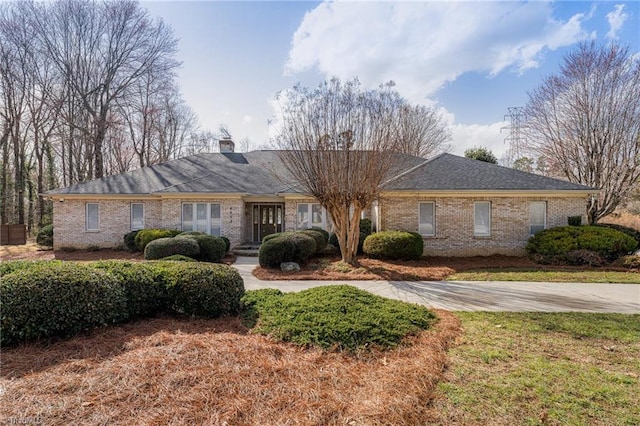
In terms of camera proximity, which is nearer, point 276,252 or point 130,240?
point 276,252

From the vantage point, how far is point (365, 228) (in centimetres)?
1370

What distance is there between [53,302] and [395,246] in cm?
997

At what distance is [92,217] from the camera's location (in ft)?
51.3

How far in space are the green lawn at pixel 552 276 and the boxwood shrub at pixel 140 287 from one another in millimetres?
7950

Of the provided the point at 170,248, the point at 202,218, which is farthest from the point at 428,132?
the point at 170,248

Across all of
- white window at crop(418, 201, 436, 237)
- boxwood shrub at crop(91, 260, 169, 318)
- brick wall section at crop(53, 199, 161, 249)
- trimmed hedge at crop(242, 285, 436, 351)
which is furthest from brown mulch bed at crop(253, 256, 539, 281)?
brick wall section at crop(53, 199, 161, 249)

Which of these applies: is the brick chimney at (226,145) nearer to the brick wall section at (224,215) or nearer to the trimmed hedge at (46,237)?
the brick wall section at (224,215)

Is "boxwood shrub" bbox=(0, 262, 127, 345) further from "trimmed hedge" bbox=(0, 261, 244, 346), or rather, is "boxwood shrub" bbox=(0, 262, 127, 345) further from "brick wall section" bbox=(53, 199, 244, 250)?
"brick wall section" bbox=(53, 199, 244, 250)

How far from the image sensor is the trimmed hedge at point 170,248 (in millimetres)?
10836

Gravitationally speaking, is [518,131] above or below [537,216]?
above

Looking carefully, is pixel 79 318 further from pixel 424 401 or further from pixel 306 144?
pixel 306 144

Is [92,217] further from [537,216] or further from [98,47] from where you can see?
[537,216]

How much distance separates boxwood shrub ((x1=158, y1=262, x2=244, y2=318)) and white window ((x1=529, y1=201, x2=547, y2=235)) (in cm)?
1340

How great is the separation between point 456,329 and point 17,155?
3113 cm
